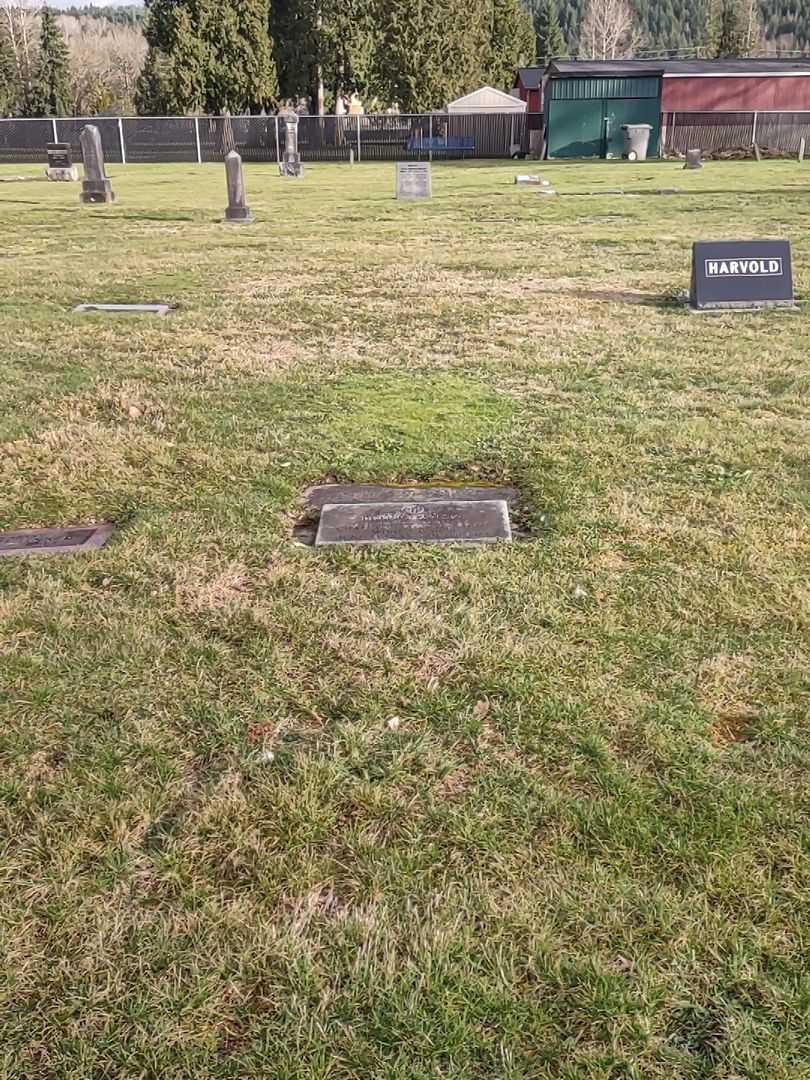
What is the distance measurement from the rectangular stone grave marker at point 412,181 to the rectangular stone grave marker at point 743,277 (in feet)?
46.2

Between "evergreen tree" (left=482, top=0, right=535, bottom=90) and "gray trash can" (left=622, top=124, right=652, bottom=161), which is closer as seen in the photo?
"gray trash can" (left=622, top=124, right=652, bottom=161)

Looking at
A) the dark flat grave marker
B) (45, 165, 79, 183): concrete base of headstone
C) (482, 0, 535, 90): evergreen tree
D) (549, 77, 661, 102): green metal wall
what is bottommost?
the dark flat grave marker

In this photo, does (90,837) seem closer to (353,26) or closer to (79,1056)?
(79,1056)

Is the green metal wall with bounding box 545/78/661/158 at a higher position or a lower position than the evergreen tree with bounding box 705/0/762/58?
lower

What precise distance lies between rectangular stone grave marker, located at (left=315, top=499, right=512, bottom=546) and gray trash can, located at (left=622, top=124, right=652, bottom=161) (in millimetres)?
37381

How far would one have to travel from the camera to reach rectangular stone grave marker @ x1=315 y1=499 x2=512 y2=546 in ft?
13.2

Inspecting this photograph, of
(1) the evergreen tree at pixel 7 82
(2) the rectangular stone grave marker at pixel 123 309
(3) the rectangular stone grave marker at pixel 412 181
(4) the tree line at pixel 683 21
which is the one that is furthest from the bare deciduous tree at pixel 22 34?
(4) the tree line at pixel 683 21

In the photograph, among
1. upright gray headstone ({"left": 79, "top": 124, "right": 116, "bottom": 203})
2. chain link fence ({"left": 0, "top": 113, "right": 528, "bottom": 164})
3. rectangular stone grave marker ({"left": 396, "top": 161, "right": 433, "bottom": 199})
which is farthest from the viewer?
chain link fence ({"left": 0, "top": 113, "right": 528, "bottom": 164})

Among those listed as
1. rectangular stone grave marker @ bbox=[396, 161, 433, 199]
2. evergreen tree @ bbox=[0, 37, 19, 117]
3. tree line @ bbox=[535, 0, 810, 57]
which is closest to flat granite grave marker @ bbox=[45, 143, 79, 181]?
rectangular stone grave marker @ bbox=[396, 161, 433, 199]

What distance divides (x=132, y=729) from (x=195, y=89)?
169 ft

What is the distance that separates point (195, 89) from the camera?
4744cm

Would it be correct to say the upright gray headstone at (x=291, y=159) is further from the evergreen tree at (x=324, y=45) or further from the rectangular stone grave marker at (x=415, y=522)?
the rectangular stone grave marker at (x=415, y=522)

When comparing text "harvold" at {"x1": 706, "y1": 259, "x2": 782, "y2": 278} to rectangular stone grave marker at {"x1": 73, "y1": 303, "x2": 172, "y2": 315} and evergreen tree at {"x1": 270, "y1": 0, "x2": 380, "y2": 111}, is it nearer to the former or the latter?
rectangular stone grave marker at {"x1": 73, "y1": 303, "x2": 172, "y2": 315}

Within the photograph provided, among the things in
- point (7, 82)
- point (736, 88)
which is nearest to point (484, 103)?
point (736, 88)
